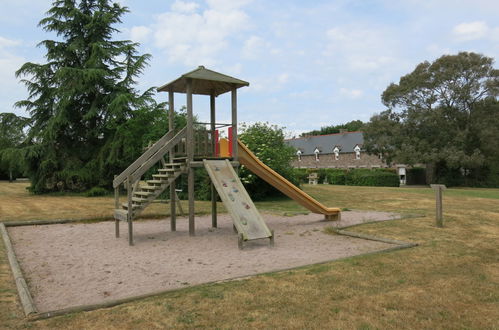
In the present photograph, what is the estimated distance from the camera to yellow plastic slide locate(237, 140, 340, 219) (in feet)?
36.6

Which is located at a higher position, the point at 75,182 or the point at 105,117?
the point at 105,117

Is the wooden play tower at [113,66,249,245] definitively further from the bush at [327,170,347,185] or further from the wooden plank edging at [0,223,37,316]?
the bush at [327,170,347,185]

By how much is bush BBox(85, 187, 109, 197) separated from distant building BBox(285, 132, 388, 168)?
31877mm

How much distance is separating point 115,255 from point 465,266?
6227 mm

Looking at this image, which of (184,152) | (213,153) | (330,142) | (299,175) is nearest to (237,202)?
(213,153)

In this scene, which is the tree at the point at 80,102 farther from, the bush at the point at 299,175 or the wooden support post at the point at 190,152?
the wooden support post at the point at 190,152

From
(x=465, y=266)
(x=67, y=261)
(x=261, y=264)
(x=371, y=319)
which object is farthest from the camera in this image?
(x=67, y=261)

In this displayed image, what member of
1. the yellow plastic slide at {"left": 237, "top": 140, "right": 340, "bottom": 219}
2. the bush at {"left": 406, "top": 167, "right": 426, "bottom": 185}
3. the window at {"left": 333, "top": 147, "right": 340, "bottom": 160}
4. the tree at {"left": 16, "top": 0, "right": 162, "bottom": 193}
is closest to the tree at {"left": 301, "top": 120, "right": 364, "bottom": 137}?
the window at {"left": 333, "top": 147, "right": 340, "bottom": 160}

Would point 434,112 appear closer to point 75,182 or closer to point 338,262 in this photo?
point 75,182

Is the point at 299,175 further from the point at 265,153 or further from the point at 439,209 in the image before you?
the point at 439,209

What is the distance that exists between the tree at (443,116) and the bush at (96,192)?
26.3 metres

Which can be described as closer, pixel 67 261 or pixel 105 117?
pixel 67 261

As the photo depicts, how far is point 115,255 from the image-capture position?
7.64 m

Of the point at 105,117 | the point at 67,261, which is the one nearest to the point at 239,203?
the point at 67,261
